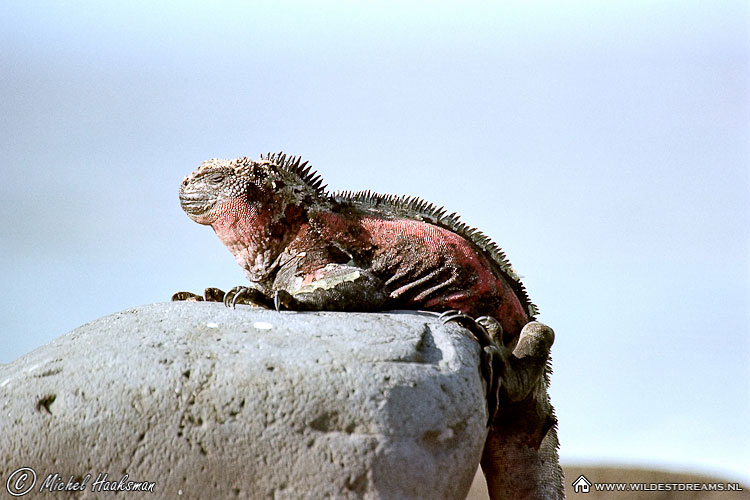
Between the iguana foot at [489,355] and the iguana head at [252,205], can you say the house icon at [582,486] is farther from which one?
the iguana head at [252,205]

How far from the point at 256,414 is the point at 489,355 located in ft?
3.85

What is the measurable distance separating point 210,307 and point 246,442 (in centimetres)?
93

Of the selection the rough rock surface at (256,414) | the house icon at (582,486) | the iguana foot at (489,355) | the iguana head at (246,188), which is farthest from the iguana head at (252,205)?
the house icon at (582,486)

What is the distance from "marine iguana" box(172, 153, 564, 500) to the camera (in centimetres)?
474

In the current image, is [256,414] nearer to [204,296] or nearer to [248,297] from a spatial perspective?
[248,297]

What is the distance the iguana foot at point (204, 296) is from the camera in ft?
15.8

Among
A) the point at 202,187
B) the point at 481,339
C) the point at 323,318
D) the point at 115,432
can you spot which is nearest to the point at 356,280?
the point at 323,318

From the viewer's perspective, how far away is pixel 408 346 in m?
4.12

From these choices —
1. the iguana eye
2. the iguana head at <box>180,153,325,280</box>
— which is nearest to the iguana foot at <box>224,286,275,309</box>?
the iguana head at <box>180,153,325,280</box>

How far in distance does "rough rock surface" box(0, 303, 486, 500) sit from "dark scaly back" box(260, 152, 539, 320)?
98 centimetres

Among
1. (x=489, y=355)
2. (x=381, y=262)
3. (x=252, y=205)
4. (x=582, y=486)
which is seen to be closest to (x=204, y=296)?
(x=252, y=205)

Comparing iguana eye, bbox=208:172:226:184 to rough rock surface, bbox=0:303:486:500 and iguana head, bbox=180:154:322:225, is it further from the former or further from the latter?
rough rock surface, bbox=0:303:486:500

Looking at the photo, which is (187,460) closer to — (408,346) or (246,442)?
(246,442)

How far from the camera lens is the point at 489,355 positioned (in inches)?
172
